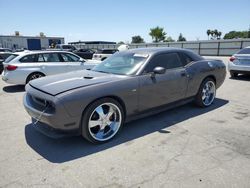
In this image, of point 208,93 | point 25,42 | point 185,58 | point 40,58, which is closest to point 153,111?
point 185,58

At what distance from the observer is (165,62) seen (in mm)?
4645

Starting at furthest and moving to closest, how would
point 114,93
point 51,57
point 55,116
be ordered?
point 51,57 → point 114,93 → point 55,116

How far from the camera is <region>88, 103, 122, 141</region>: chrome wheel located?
11.7ft

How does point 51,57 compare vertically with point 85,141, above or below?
above

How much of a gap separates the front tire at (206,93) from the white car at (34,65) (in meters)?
5.16

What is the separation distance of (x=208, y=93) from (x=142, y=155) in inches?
127

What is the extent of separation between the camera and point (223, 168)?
2.90m

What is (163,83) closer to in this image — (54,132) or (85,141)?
(85,141)

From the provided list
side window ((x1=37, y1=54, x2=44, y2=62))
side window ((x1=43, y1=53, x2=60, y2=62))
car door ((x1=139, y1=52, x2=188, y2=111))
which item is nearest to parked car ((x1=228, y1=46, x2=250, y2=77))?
car door ((x1=139, y1=52, x2=188, y2=111))

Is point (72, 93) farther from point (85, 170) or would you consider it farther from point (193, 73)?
point (193, 73)

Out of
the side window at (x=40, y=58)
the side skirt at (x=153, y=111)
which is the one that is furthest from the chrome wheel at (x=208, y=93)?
the side window at (x=40, y=58)

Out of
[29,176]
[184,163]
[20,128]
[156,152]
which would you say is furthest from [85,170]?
[20,128]

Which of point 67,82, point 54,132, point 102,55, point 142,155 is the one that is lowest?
point 142,155

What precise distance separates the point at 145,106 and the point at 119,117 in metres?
0.62
